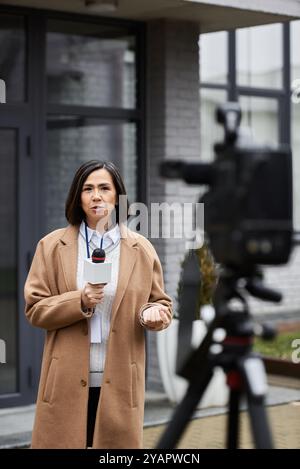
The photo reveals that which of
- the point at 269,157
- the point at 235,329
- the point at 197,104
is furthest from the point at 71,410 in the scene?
the point at 197,104

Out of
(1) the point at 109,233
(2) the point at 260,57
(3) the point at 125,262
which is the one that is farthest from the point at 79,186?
(2) the point at 260,57

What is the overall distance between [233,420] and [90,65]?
252 inches

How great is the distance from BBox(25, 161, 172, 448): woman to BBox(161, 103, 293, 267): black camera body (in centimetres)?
141

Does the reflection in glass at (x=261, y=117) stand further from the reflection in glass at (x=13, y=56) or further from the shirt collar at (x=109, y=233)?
the shirt collar at (x=109, y=233)

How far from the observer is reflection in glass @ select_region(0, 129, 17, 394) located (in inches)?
336

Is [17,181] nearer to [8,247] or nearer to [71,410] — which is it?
[8,247]

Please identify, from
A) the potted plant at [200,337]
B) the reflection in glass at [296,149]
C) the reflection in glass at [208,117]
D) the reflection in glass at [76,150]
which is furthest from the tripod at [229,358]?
the reflection in glass at [296,149]

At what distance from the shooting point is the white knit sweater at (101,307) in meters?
4.58

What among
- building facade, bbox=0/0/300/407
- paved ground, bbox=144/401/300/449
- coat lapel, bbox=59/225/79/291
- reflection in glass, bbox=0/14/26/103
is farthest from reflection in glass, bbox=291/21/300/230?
coat lapel, bbox=59/225/79/291

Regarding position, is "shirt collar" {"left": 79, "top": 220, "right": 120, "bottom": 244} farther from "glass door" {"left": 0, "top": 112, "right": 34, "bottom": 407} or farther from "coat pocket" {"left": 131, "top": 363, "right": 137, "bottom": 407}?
"glass door" {"left": 0, "top": 112, "right": 34, "bottom": 407}

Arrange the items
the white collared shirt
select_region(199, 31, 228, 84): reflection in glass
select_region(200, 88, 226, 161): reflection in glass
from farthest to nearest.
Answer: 1. select_region(199, 31, 228, 84): reflection in glass
2. select_region(200, 88, 226, 161): reflection in glass
3. the white collared shirt

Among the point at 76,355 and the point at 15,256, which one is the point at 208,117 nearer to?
the point at 15,256

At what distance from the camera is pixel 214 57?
13.2 meters

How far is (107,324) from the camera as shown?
4621 millimetres
